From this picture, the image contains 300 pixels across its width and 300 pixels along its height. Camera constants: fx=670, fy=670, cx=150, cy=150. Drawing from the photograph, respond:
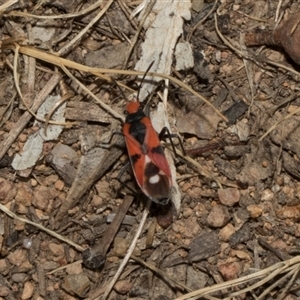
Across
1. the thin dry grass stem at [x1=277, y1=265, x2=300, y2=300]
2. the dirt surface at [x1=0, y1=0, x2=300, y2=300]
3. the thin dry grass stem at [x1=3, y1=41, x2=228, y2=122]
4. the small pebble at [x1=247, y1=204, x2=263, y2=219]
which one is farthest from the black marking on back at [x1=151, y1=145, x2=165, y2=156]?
the thin dry grass stem at [x1=277, y1=265, x2=300, y2=300]

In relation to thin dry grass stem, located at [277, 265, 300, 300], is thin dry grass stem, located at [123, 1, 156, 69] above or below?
above

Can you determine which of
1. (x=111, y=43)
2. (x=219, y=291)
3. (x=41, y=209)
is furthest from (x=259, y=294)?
(x=111, y=43)

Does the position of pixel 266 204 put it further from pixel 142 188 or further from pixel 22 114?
pixel 22 114

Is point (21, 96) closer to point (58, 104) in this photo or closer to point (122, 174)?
point (58, 104)

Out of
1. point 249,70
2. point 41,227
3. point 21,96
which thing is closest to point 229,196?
point 249,70

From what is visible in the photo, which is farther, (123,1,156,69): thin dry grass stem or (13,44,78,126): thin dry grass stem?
(123,1,156,69): thin dry grass stem

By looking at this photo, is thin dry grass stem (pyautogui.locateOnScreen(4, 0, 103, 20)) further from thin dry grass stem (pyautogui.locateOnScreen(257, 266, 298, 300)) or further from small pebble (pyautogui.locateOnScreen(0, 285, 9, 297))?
thin dry grass stem (pyautogui.locateOnScreen(257, 266, 298, 300))

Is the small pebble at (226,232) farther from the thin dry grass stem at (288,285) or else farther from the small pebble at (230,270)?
the thin dry grass stem at (288,285)
